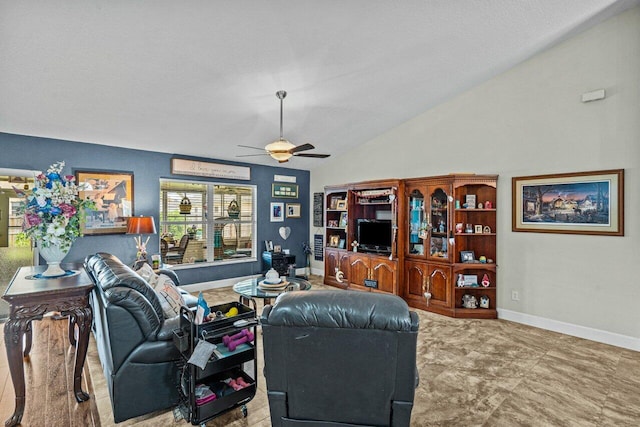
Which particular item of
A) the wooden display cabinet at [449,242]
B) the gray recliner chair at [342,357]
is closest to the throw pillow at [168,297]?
the gray recliner chair at [342,357]

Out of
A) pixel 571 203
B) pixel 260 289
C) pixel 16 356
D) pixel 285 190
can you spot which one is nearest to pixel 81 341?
pixel 16 356

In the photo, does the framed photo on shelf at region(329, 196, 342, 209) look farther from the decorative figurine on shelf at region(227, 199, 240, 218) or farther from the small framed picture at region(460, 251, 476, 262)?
the small framed picture at region(460, 251, 476, 262)

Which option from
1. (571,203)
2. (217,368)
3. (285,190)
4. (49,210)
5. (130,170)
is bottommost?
(217,368)

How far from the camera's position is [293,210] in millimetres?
7098

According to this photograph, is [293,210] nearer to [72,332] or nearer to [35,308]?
[72,332]

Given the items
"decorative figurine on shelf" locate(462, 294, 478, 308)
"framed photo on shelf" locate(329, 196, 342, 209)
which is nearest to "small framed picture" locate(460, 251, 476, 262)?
"decorative figurine on shelf" locate(462, 294, 478, 308)

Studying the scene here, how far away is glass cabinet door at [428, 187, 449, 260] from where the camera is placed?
188 inches

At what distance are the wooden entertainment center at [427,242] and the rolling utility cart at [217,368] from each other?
3.22 metres

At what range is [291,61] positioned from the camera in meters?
3.37

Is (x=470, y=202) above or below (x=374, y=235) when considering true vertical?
above

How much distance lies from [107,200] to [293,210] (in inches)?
136

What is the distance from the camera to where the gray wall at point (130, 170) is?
420cm

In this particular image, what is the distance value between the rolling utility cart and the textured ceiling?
231 centimetres

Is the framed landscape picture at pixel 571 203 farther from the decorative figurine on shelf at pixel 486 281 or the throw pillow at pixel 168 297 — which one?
the throw pillow at pixel 168 297
